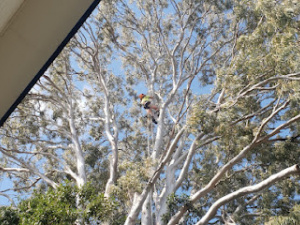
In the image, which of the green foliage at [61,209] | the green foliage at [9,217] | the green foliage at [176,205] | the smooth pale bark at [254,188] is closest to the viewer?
the green foliage at [61,209]

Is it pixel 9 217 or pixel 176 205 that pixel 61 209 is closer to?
pixel 9 217

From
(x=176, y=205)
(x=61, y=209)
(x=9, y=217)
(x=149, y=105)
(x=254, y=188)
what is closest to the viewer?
(x=61, y=209)

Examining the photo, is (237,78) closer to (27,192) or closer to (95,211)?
(95,211)

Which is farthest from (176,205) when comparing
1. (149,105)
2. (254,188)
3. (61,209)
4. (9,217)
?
(149,105)

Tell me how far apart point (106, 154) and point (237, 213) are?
4848 millimetres

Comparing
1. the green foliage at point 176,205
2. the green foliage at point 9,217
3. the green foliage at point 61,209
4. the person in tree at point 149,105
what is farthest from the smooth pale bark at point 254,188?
the person in tree at point 149,105

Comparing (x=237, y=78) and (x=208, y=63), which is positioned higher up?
Result: (x=208, y=63)

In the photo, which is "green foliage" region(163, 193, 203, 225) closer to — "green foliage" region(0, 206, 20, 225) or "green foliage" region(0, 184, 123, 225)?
"green foliage" region(0, 184, 123, 225)

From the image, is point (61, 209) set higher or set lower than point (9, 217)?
higher

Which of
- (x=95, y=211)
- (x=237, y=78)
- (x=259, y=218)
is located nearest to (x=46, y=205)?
(x=95, y=211)

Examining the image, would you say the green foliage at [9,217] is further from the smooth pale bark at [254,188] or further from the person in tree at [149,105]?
the person in tree at [149,105]

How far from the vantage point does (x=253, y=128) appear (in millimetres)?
7961

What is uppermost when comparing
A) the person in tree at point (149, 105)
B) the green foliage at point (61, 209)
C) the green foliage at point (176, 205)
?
the person in tree at point (149, 105)

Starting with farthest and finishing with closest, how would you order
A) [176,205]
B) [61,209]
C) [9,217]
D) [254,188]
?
[176,205]
[254,188]
[9,217]
[61,209]
